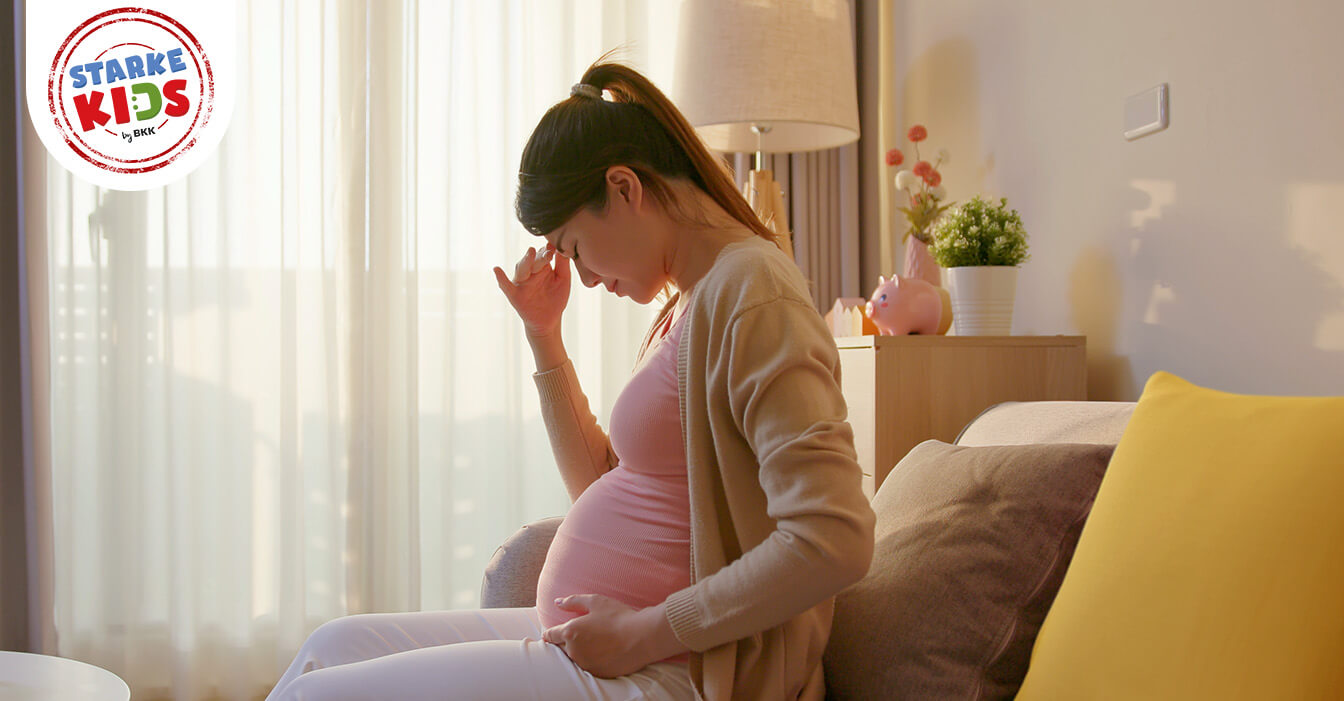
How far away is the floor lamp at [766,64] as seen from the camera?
7.50ft

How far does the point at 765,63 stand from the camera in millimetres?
2285

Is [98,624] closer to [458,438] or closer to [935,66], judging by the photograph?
[458,438]

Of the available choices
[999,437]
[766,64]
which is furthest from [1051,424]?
[766,64]

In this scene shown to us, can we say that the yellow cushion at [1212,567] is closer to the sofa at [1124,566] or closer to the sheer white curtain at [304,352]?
the sofa at [1124,566]

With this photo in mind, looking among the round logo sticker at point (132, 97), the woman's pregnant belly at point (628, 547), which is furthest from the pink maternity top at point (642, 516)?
the round logo sticker at point (132, 97)

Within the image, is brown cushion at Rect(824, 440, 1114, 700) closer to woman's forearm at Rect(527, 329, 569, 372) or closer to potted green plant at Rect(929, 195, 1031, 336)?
woman's forearm at Rect(527, 329, 569, 372)

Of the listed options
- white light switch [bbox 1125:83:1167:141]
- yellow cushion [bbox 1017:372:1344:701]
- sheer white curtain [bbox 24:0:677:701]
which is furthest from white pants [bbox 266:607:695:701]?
sheer white curtain [bbox 24:0:677:701]

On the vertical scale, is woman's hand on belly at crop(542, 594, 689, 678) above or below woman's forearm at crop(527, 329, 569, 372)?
below

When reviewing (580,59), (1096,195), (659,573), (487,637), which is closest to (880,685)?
(659,573)

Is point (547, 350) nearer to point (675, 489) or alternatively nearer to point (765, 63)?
point (675, 489)

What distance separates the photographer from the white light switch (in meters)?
1.63

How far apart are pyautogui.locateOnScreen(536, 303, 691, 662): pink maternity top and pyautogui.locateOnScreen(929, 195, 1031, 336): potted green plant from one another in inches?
39.4

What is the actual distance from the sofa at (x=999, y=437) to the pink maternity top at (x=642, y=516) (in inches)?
12.2

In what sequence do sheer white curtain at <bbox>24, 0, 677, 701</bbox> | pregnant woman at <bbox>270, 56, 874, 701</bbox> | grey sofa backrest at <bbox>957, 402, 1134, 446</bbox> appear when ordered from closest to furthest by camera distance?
pregnant woman at <bbox>270, 56, 874, 701</bbox> → grey sofa backrest at <bbox>957, 402, 1134, 446</bbox> → sheer white curtain at <bbox>24, 0, 677, 701</bbox>
